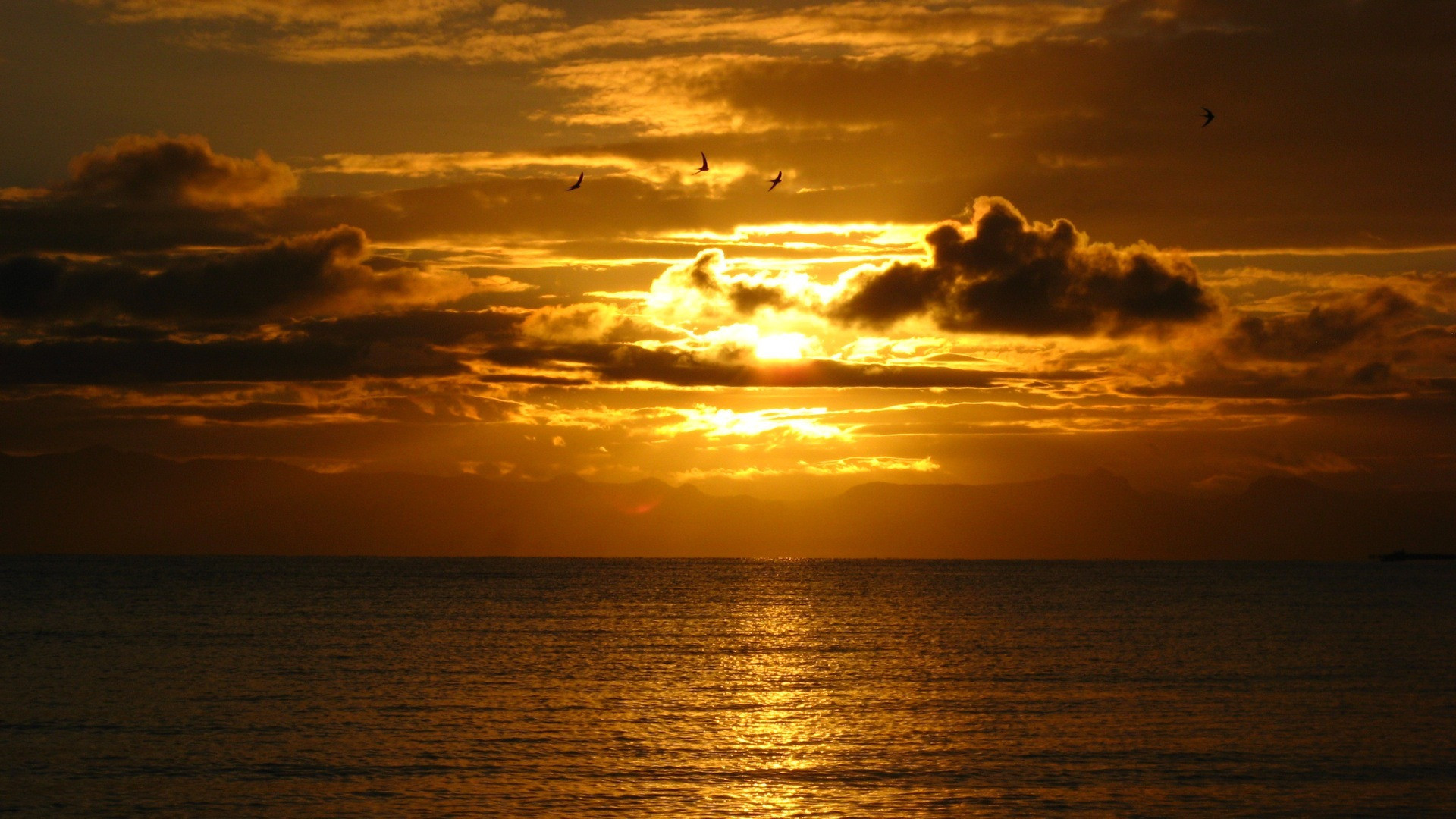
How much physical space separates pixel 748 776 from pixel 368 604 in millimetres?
127466

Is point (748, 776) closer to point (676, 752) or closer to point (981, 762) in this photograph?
point (676, 752)

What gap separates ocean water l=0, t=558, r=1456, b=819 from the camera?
144 feet

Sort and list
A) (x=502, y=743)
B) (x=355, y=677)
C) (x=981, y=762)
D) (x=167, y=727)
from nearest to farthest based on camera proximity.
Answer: (x=981, y=762), (x=502, y=743), (x=167, y=727), (x=355, y=677)

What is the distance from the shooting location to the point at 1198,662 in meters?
89.3

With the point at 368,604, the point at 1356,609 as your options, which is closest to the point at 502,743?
the point at 368,604

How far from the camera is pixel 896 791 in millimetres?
44688

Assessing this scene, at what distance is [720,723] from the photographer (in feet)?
192

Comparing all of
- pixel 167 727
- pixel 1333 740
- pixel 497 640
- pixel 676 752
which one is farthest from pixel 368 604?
pixel 1333 740

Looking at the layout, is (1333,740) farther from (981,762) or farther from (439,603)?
(439,603)

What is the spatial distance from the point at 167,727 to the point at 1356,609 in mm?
152524

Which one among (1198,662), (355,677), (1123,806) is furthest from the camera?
(1198,662)

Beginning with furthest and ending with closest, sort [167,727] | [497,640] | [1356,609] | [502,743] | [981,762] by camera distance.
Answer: [1356,609], [497,640], [167,727], [502,743], [981,762]

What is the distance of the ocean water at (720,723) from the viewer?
43.8 m

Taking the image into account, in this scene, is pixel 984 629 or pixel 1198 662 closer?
pixel 1198 662
